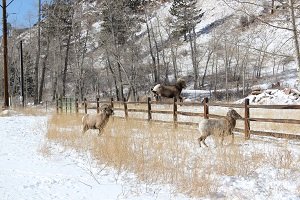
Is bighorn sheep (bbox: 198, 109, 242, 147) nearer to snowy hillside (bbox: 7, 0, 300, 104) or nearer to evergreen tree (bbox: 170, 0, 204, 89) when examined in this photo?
snowy hillside (bbox: 7, 0, 300, 104)

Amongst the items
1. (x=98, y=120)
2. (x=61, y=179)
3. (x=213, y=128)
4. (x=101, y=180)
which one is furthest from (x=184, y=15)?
(x=61, y=179)

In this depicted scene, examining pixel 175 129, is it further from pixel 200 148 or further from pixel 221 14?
pixel 221 14

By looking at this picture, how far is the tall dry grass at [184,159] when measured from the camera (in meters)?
7.20

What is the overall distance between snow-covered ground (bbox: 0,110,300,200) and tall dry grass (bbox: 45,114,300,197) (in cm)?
8

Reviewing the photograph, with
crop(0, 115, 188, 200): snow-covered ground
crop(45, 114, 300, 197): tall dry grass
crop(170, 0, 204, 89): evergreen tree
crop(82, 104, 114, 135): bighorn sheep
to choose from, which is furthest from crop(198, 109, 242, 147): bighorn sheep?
crop(170, 0, 204, 89): evergreen tree

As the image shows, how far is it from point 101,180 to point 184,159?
191cm

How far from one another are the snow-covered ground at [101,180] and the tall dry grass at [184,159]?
8 centimetres

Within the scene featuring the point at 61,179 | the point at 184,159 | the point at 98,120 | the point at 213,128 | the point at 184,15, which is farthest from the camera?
the point at 184,15

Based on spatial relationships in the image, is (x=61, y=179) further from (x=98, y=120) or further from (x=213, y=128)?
(x=98, y=120)

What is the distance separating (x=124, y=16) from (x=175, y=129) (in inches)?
1402

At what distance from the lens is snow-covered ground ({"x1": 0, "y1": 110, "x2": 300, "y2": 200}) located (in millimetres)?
6512

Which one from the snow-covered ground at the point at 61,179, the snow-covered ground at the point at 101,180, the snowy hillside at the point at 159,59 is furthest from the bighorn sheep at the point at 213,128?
the snowy hillside at the point at 159,59

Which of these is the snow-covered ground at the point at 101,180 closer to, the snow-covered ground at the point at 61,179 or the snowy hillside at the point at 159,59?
the snow-covered ground at the point at 61,179

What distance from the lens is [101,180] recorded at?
7375 millimetres
